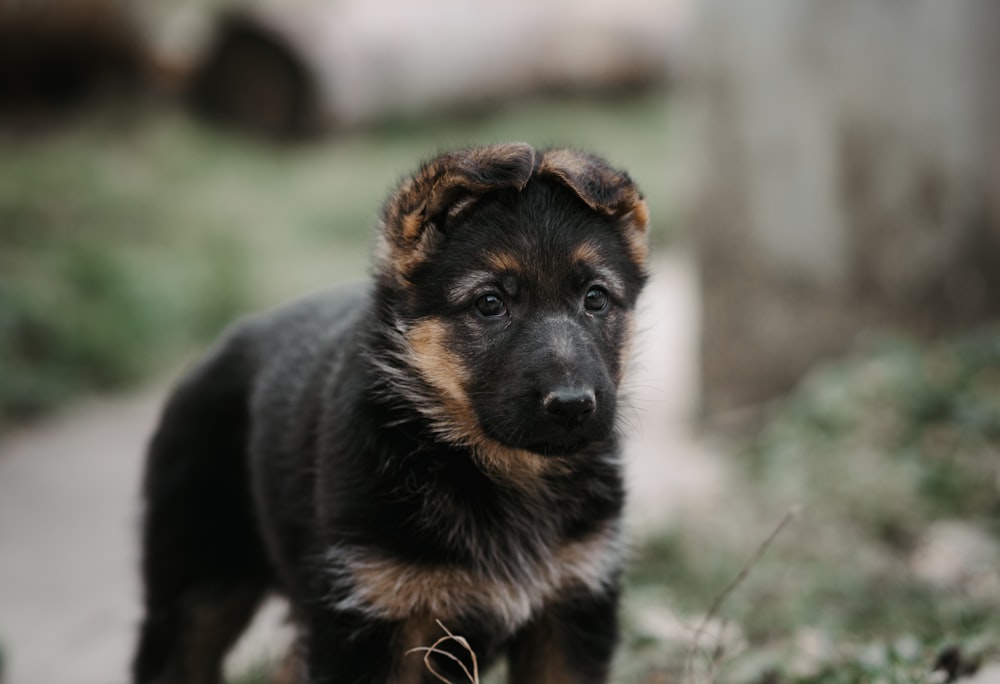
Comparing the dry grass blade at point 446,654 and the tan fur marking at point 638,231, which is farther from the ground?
the tan fur marking at point 638,231

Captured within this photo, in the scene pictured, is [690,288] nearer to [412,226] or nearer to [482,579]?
[412,226]

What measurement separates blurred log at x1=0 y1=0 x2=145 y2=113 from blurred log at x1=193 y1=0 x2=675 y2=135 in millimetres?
1898

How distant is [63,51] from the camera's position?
1490cm

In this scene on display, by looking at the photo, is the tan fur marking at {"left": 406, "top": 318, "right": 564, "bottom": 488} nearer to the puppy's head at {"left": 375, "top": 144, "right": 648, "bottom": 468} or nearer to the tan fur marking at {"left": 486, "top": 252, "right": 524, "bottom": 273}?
the puppy's head at {"left": 375, "top": 144, "right": 648, "bottom": 468}

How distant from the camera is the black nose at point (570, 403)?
13.1 feet

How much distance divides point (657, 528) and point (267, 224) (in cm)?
932

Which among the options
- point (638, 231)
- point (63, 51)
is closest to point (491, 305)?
point (638, 231)

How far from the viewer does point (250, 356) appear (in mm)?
5418

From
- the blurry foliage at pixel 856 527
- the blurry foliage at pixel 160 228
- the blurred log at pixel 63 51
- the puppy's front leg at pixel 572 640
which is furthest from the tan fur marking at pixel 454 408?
the blurred log at pixel 63 51

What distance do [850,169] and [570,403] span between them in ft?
22.4

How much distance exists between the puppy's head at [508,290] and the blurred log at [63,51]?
36.5 ft

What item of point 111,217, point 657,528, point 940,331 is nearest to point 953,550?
point 657,528

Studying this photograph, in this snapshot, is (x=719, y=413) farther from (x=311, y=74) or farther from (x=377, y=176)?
(x=311, y=74)

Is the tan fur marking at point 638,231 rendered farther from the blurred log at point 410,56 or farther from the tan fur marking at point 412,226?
the blurred log at point 410,56
